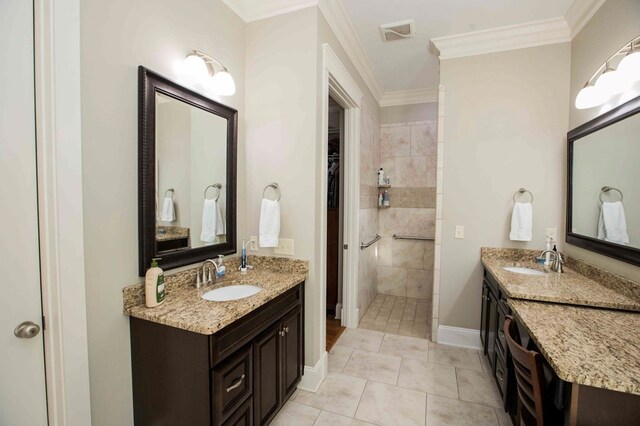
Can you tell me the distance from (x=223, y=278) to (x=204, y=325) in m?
0.67

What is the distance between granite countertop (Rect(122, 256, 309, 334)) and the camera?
4.04 ft

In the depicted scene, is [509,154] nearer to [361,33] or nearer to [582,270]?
[582,270]

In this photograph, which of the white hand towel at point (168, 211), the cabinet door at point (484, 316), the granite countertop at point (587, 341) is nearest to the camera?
the granite countertop at point (587, 341)

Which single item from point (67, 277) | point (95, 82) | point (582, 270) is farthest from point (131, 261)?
point (582, 270)

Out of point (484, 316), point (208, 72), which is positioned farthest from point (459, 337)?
point (208, 72)

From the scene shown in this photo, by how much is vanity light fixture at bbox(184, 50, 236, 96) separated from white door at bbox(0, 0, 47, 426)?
25.4 inches

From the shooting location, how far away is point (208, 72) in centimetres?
170

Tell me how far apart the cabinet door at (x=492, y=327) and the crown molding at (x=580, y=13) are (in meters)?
2.16

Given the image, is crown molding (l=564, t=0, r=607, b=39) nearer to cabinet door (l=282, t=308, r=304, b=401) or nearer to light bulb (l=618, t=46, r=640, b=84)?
light bulb (l=618, t=46, r=640, b=84)

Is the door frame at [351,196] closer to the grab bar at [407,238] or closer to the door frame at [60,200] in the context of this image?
the grab bar at [407,238]

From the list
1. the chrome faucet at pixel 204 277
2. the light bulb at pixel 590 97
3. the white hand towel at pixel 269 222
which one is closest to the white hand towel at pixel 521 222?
the light bulb at pixel 590 97

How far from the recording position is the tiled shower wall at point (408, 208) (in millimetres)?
3904

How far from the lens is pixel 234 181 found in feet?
6.54

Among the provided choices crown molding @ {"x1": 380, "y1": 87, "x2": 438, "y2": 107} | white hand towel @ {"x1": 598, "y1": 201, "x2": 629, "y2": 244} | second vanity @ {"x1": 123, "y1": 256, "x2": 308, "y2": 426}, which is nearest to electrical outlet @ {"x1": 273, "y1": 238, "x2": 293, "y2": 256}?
second vanity @ {"x1": 123, "y1": 256, "x2": 308, "y2": 426}
